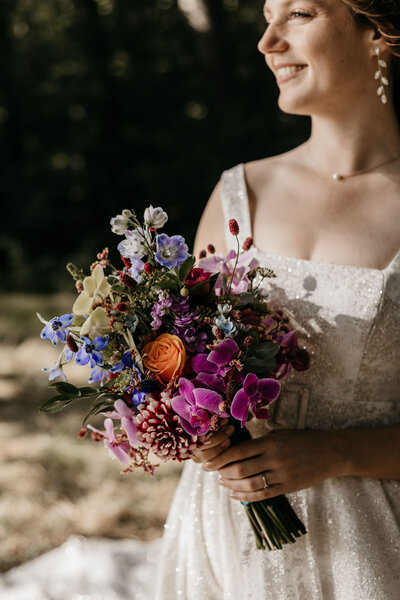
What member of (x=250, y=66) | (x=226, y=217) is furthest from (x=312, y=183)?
(x=250, y=66)

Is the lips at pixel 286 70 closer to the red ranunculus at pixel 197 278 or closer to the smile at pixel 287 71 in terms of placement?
the smile at pixel 287 71

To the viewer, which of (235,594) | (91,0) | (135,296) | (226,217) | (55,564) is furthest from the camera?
(91,0)

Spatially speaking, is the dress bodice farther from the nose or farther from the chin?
the nose

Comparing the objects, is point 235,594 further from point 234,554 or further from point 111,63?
point 111,63

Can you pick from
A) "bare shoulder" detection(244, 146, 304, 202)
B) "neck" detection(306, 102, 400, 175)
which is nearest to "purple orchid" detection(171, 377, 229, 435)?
"bare shoulder" detection(244, 146, 304, 202)

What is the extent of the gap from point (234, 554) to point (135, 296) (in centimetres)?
89

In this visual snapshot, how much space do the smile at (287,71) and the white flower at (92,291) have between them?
0.89 m

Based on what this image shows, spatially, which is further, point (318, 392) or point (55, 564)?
point (55, 564)

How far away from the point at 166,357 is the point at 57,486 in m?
3.10

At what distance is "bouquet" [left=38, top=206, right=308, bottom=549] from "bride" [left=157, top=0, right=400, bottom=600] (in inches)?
8.1

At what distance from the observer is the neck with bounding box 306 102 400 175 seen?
2.10 metres

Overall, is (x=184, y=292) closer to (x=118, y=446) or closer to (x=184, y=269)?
(x=184, y=269)

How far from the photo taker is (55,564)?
2.66 metres

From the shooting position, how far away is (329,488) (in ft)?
6.40
